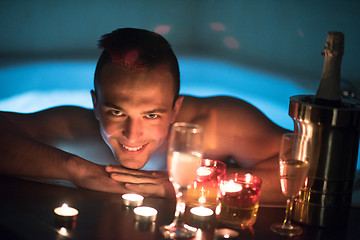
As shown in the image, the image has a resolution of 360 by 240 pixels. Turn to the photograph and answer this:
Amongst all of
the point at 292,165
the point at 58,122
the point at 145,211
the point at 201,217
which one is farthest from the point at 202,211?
the point at 58,122

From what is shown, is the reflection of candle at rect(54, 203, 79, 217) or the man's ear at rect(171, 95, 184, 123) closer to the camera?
the reflection of candle at rect(54, 203, 79, 217)

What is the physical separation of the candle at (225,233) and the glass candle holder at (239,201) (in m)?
0.03

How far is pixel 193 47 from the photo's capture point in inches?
72.9

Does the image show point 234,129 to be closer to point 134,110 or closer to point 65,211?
point 134,110

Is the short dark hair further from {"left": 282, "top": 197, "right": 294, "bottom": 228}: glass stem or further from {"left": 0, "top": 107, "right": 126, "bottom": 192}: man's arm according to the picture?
{"left": 282, "top": 197, "right": 294, "bottom": 228}: glass stem

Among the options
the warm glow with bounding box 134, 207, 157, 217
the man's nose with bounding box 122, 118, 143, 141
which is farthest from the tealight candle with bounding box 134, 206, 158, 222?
the man's nose with bounding box 122, 118, 143, 141

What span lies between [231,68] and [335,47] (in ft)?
2.23

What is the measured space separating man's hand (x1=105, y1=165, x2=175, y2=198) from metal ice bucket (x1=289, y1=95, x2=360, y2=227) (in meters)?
0.37

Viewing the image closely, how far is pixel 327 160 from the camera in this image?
1307 millimetres

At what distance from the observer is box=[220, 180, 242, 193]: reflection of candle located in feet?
4.04

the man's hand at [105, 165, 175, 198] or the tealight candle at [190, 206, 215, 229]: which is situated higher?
the man's hand at [105, 165, 175, 198]

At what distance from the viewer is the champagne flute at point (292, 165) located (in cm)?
120

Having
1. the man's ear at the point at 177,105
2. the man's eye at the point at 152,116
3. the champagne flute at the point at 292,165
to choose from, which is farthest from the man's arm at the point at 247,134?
the champagne flute at the point at 292,165

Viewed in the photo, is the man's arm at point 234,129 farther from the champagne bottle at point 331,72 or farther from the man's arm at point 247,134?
the champagne bottle at point 331,72
